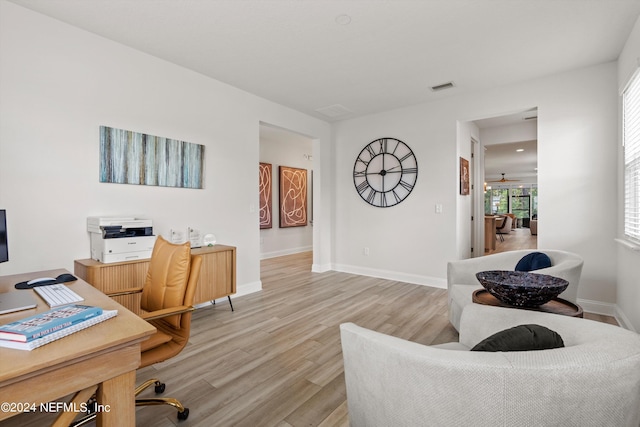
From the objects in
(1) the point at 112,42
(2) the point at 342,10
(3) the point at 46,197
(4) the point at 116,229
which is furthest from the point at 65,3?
(2) the point at 342,10

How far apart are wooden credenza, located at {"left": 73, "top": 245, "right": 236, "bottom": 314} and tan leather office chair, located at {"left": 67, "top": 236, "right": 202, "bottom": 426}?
26 cm

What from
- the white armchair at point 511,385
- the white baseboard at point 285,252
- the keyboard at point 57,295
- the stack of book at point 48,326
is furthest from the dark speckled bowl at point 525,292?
the white baseboard at point 285,252

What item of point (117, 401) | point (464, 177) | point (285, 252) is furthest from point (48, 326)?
point (285, 252)

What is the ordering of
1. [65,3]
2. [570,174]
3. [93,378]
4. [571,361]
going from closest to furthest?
[571,361] < [93,378] < [65,3] < [570,174]

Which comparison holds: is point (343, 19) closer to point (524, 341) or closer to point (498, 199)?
point (524, 341)

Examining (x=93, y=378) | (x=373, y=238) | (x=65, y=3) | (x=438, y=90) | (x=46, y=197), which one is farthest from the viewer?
(x=373, y=238)

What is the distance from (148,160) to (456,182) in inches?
150

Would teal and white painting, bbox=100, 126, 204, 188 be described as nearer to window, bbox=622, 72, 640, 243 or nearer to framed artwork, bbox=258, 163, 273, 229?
framed artwork, bbox=258, 163, 273, 229

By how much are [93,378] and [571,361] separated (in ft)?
4.62

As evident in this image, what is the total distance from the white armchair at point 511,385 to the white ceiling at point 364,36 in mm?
2409

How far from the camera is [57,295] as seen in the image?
1.47 m

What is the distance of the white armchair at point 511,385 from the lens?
0.80 metres

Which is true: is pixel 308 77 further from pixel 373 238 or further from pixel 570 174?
pixel 570 174

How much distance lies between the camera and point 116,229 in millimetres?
2607
